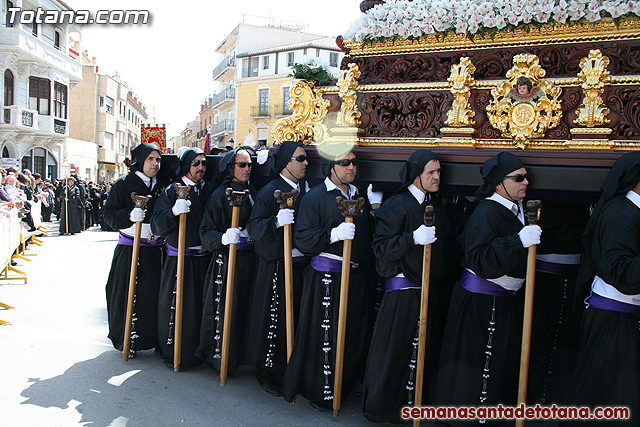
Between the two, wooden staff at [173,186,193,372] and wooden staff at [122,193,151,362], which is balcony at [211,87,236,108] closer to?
wooden staff at [122,193,151,362]

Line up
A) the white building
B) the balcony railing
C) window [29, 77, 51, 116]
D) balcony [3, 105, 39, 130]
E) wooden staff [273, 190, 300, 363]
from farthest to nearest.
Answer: the balcony railing < window [29, 77, 51, 116] < balcony [3, 105, 39, 130] < the white building < wooden staff [273, 190, 300, 363]

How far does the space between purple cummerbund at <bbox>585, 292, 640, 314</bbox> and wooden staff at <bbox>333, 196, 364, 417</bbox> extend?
159cm

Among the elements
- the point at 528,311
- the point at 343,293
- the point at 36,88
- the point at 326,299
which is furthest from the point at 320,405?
the point at 36,88

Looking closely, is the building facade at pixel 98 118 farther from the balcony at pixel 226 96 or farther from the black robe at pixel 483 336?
the black robe at pixel 483 336

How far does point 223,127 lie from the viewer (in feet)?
144

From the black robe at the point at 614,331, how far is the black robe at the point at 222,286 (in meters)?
2.75

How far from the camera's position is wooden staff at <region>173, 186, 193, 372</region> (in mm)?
4656

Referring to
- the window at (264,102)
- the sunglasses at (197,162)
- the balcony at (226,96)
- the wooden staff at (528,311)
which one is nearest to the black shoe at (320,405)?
the wooden staff at (528,311)

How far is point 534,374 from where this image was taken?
409 centimetres

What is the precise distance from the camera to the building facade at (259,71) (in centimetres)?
3684

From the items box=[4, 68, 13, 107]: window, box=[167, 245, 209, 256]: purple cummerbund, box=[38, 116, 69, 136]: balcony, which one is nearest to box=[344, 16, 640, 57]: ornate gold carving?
box=[167, 245, 209, 256]: purple cummerbund

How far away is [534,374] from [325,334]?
169 centimetres

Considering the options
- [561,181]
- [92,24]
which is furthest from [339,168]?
[92,24]

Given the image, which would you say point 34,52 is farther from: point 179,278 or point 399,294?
point 399,294
